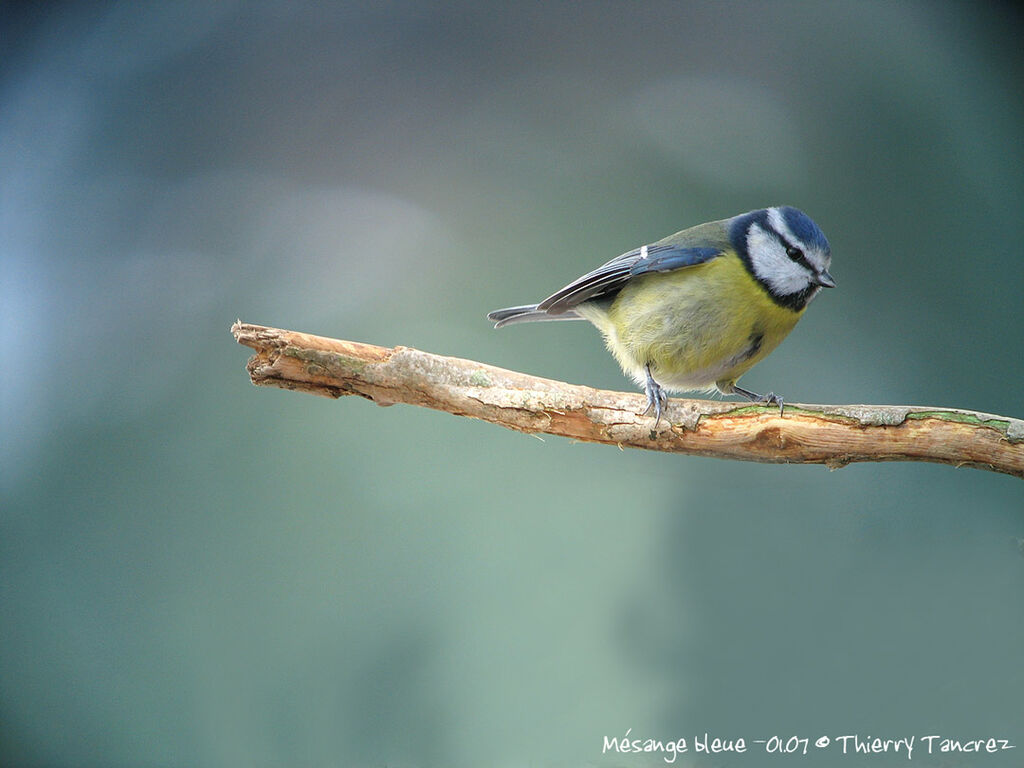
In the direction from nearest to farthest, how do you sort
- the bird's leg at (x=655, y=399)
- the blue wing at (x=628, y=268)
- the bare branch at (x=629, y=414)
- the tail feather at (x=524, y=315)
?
1. the bare branch at (x=629, y=414)
2. the bird's leg at (x=655, y=399)
3. the blue wing at (x=628, y=268)
4. the tail feather at (x=524, y=315)

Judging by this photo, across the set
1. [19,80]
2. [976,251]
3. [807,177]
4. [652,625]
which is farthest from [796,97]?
[19,80]

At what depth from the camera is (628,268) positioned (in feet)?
6.22

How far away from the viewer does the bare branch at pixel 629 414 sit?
1.60 meters

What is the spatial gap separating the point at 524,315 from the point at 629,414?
18.9 inches

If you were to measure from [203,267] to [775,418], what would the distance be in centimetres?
157

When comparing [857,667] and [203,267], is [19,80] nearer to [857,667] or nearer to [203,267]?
[203,267]

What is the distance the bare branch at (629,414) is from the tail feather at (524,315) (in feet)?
1.13

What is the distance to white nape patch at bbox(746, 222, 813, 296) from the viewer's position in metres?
1.81

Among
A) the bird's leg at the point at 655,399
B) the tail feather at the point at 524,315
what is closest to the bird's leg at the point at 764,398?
the bird's leg at the point at 655,399

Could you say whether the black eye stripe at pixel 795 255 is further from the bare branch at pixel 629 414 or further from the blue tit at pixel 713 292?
the bare branch at pixel 629 414

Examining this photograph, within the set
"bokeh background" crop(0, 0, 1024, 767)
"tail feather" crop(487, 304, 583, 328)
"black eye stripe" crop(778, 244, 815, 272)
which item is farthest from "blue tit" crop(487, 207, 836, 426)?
"bokeh background" crop(0, 0, 1024, 767)

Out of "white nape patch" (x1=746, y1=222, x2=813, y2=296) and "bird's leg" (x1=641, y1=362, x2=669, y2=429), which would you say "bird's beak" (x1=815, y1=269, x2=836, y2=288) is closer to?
"white nape patch" (x1=746, y1=222, x2=813, y2=296)

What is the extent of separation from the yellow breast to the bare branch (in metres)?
0.15

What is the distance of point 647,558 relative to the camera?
2201 millimetres
